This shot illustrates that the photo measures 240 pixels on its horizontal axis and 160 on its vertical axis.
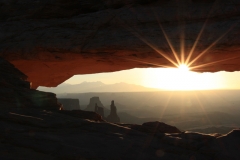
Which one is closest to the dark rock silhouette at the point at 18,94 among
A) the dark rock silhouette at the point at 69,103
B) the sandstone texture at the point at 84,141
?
the sandstone texture at the point at 84,141

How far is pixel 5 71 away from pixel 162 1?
380 inches

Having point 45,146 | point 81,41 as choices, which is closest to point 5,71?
point 81,41

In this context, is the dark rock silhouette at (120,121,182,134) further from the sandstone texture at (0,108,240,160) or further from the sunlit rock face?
the sunlit rock face

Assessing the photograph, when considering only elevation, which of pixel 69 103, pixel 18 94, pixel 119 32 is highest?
pixel 119 32

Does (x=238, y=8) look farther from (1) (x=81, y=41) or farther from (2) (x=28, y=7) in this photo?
(2) (x=28, y=7)

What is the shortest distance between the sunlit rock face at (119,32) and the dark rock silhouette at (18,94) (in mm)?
2521

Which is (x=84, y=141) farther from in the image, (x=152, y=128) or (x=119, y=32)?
(x=119, y=32)

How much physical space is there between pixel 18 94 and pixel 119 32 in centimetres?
639

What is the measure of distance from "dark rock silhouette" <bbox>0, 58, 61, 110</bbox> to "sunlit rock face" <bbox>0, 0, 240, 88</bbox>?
2.52 m

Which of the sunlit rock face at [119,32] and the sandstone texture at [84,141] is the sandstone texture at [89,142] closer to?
the sandstone texture at [84,141]

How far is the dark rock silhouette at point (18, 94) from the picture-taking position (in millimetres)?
10750

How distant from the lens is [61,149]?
24.1ft

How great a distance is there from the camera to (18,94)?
11266 mm

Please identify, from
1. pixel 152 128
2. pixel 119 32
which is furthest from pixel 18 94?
pixel 152 128
